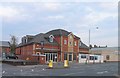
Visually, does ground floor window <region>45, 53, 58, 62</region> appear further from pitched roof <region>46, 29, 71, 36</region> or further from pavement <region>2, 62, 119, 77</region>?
pavement <region>2, 62, 119, 77</region>

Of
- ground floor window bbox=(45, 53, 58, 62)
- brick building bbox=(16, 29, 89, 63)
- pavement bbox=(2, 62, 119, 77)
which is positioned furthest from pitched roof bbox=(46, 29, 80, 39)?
pavement bbox=(2, 62, 119, 77)

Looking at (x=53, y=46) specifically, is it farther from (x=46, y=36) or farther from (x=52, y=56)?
(x=46, y=36)

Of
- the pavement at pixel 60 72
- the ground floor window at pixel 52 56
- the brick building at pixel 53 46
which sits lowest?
the pavement at pixel 60 72

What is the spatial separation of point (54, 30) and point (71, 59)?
9.26 meters

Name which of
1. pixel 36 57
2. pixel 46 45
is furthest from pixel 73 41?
pixel 36 57

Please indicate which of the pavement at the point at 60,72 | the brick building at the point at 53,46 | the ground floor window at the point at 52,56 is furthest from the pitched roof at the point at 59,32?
the pavement at the point at 60,72

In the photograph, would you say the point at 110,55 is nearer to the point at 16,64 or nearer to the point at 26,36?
the point at 26,36

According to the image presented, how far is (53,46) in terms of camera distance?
65188 mm

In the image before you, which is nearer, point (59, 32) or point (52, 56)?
point (52, 56)

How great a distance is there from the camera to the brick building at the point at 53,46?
61.2m

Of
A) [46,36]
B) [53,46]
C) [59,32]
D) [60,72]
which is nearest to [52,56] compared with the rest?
[53,46]

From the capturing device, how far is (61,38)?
218 ft

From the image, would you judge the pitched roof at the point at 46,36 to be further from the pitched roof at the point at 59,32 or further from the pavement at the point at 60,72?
the pavement at the point at 60,72

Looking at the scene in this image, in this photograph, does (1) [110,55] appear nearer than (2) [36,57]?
No
